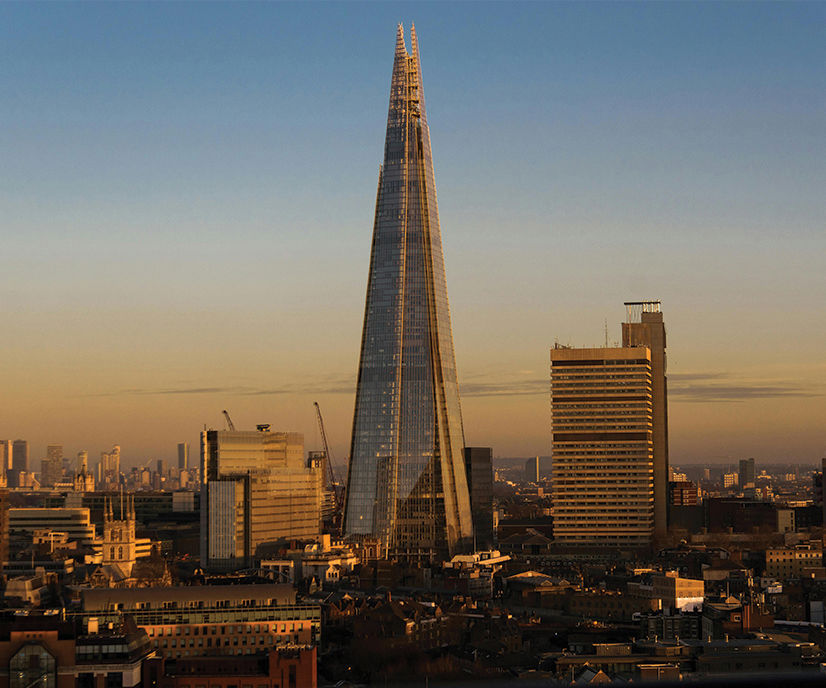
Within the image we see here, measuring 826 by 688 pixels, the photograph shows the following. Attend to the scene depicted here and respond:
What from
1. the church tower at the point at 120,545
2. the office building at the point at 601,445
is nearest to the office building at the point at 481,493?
the office building at the point at 601,445

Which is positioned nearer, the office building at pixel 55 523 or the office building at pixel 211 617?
the office building at pixel 211 617

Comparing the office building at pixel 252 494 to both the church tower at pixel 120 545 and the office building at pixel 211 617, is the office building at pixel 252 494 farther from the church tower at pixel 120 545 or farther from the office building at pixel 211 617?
the office building at pixel 211 617

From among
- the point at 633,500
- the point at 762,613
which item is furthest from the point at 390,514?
the point at 762,613

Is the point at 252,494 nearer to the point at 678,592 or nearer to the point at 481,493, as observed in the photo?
the point at 481,493

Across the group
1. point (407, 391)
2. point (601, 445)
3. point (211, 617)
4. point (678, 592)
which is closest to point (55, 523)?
point (407, 391)

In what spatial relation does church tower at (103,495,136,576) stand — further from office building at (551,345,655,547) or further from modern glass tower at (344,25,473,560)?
office building at (551,345,655,547)
